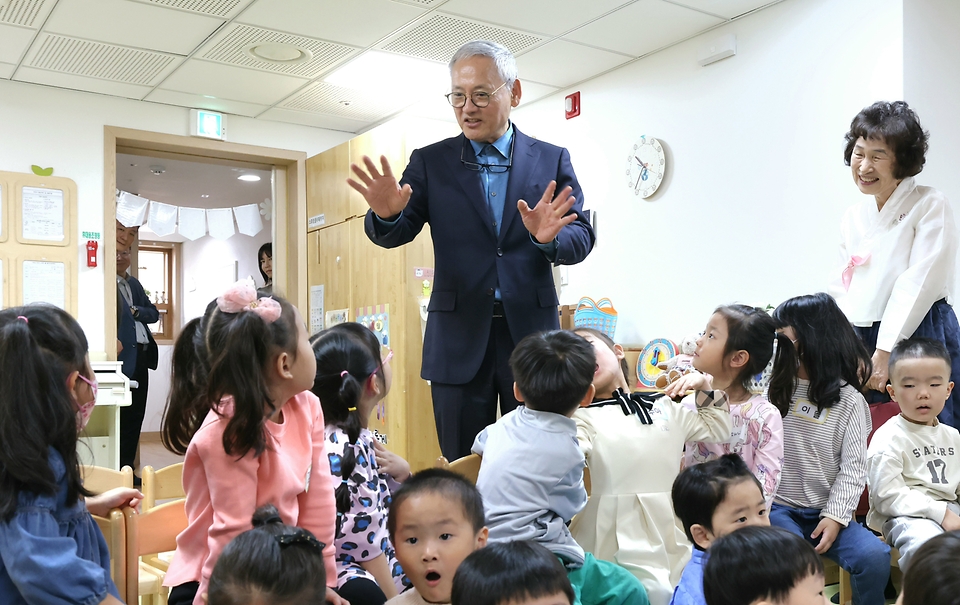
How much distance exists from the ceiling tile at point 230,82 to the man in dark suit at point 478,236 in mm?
3016

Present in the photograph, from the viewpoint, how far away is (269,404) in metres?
1.52

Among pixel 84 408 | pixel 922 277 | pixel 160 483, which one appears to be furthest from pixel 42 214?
pixel 922 277

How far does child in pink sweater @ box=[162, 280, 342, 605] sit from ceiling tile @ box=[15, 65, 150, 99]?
3.93 metres

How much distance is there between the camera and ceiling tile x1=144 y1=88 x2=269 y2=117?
5242 millimetres

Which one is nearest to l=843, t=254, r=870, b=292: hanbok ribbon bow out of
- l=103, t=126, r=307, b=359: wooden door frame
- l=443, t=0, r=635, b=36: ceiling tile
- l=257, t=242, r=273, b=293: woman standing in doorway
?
l=443, t=0, r=635, b=36: ceiling tile

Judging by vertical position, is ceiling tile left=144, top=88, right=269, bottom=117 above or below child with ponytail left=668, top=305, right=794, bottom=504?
above

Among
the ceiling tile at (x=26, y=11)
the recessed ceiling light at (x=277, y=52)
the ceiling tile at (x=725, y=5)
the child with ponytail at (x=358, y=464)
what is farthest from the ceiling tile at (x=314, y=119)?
the child with ponytail at (x=358, y=464)

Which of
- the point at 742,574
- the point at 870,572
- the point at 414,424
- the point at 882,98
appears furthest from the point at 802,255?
the point at 742,574

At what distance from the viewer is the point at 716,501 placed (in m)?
1.69

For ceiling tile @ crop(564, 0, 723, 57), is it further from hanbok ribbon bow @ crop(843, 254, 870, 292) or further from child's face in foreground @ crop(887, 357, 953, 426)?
child's face in foreground @ crop(887, 357, 953, 426)

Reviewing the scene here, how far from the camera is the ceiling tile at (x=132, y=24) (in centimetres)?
387

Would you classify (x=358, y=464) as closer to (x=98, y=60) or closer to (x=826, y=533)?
(x=826, y=533)

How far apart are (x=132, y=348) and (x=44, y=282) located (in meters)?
0.72

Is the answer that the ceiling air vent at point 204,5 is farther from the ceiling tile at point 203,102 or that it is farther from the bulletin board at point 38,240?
the bulletin board at point 38,240
